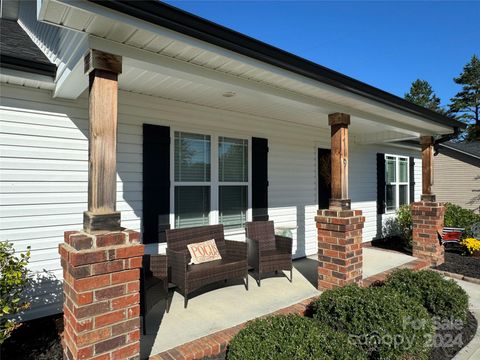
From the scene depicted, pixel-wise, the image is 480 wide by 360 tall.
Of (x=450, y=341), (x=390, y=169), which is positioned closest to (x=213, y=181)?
(x=450, y=341)

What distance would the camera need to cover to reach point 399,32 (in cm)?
884

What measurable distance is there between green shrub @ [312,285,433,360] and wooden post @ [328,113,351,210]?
1241 millimetres

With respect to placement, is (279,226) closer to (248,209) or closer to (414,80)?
(248,209)

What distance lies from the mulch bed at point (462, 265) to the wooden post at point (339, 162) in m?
2.98

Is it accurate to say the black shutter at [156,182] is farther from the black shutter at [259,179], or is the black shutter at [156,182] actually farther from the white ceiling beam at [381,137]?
the white ceiling beam at [381,137]

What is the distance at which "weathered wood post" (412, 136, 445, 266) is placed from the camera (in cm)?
555

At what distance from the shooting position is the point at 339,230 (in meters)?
3.66

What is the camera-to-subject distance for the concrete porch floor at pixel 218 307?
8.95 ft

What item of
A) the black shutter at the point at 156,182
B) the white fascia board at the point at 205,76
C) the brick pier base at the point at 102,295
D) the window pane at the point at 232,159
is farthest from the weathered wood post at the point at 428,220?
the brick pier base at the point at 102,295

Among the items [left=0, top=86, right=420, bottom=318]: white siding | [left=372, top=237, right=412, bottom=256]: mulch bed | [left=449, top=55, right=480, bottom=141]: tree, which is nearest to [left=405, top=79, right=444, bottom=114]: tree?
[left=449, top=55, right=480, bottom=141]: tree

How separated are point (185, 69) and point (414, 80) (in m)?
39.4

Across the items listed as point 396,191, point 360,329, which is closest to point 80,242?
point 360,329

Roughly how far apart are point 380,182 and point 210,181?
199 inches

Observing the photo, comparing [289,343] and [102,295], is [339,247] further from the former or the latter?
[102,295]
